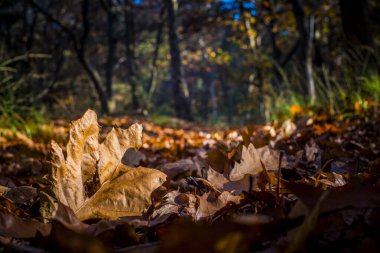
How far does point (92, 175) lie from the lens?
0.81 metres

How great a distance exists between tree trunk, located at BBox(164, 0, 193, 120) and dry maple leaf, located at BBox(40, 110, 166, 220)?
1008 cm

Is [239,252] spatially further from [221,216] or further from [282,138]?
[282,138]

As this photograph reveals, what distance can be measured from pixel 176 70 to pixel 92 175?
10.3 m

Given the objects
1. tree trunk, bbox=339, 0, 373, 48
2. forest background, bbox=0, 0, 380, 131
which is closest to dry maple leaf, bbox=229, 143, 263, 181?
forest background, bbox=0, 0, 380, 131

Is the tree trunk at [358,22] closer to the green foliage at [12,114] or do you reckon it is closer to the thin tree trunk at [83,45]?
the green foliage at [12,114]

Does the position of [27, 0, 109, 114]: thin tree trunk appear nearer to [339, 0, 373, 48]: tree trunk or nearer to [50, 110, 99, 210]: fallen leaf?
[339, 0, 373, 48]: tree trunk

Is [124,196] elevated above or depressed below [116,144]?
below

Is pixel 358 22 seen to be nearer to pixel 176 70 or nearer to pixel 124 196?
pixel 124 196

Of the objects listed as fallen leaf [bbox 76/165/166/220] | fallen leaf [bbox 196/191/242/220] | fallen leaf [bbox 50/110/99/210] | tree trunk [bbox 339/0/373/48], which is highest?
tree trunk [bbox 339/0/373/48]

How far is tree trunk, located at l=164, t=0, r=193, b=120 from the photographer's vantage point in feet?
34.6

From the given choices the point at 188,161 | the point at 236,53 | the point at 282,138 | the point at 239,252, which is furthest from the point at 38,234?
the point at 236,53

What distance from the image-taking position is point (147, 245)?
0.48 m

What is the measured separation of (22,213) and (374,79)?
11.0ft

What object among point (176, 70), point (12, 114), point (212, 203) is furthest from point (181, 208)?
point (176, 70)
